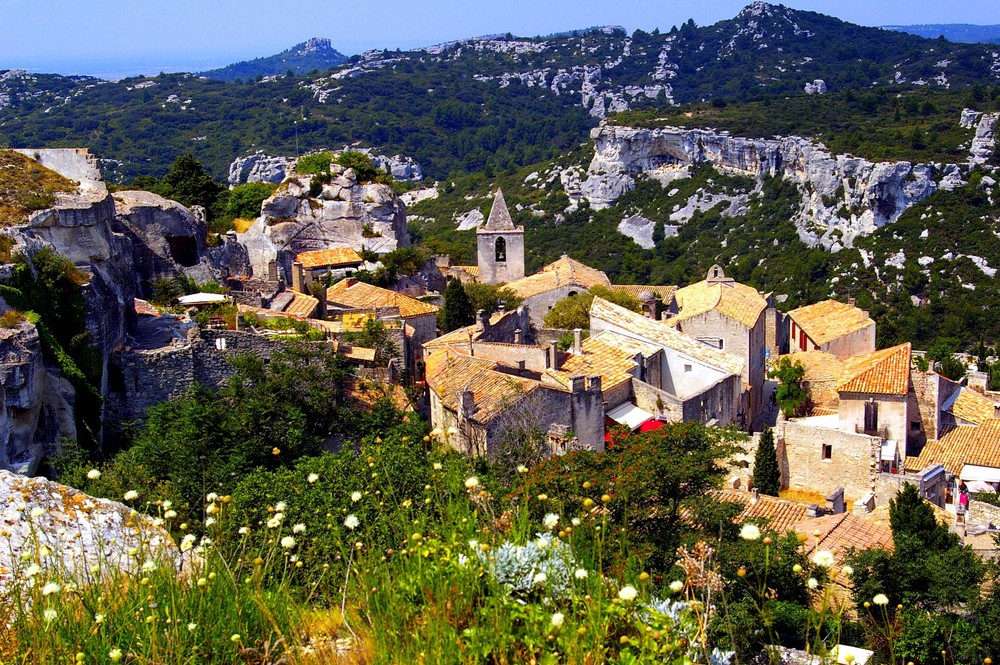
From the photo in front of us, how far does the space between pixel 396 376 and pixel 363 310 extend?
613cm

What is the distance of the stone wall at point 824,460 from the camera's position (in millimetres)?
21234

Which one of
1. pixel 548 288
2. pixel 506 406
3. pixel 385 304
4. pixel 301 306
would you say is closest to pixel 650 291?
pixel 548 288

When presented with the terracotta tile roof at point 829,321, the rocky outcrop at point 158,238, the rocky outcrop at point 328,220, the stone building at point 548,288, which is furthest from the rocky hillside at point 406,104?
the terracotta tile roof at point 829,321

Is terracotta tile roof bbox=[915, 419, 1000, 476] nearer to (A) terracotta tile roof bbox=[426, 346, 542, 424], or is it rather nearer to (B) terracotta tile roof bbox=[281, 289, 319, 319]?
(A) terracotta tile roof bbox=[426, 346, 542, 424]

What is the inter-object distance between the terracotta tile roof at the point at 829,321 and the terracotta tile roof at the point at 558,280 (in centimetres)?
755

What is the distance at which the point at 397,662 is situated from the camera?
5234 mm

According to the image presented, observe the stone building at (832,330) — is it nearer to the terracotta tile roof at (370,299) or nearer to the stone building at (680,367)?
the stone building at (680,367)

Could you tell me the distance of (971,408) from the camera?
84.4 feet

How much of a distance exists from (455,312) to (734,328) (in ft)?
26.5

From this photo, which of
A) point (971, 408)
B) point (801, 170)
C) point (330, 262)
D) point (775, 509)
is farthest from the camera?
point (801, 170)

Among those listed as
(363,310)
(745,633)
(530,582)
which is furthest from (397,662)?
(363,310)

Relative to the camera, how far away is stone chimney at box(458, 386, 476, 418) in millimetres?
16859

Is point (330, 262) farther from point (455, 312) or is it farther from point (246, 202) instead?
point (246, 202)

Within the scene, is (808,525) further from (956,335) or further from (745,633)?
(956,335)
